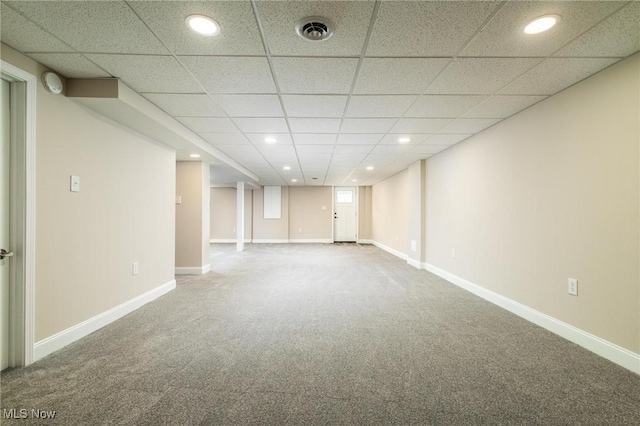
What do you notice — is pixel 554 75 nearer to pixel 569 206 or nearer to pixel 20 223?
pixel 569 206

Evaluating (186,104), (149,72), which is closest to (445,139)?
(186,104)

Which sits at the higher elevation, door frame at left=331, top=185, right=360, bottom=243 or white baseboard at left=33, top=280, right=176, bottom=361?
door frame at left=331, top=185, right=360, bottom=243

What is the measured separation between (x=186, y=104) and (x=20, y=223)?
5.55ft

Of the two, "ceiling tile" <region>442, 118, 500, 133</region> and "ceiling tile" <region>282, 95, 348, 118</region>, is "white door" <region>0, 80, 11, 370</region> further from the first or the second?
"ceiling tile" <region>442, 118, 500, 133</region>

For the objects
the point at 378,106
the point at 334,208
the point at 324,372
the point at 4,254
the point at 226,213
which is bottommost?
the point at 324,372

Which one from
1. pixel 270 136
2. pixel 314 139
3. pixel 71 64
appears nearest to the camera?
pixel 71 64

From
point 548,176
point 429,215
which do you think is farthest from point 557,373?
point 429,215

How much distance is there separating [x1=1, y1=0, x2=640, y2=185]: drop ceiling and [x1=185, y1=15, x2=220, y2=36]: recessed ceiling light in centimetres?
4

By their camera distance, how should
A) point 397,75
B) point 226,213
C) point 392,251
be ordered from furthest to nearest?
point 226,213
point 392,251
point 397,75

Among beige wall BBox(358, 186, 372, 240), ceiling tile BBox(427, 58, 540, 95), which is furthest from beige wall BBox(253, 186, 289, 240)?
ceiling tile BBox(427, 58, 540, 95)

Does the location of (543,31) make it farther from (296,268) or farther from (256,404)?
(296,268)

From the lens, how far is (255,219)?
10.7m

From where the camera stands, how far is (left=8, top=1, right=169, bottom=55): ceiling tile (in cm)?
153

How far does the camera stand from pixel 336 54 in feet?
6.42
